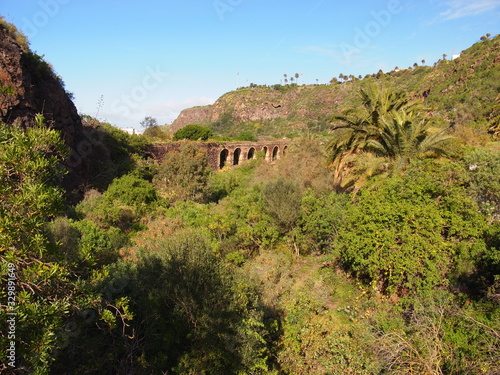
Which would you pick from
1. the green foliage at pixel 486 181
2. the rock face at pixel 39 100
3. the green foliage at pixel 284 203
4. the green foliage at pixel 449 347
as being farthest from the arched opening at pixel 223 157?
the green foliage at pixel 449 347

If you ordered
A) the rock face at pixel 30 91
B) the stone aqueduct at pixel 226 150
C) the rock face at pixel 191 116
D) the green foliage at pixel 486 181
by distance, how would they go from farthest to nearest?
the rock face at pixel 191 116 < the stone aqueduct at pixel 226 150 < the rock face at pixel 30 91 < the green foliage at pixel 486 181

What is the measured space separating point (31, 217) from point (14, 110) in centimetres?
1310

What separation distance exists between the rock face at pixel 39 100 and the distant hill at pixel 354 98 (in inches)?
573

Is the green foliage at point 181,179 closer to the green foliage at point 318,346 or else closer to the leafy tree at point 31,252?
the green foliage at point 318,346

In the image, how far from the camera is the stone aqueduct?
24203 millimetres

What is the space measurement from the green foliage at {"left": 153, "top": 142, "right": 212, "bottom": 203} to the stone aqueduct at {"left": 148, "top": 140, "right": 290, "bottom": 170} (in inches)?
225

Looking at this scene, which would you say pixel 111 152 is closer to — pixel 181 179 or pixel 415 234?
pixel 181 179

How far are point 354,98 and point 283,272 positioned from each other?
6408cm

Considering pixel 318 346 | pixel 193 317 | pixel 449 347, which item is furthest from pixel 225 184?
pixel 449 347

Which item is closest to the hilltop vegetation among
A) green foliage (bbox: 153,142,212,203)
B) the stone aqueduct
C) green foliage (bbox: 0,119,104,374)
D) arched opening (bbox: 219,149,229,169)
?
green foliage (bbox: 0,119,104,374)

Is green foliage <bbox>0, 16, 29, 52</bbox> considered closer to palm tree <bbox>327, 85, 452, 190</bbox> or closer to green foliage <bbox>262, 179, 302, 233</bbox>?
green foliage <bbox>262, 179, 302, 233</bbox>

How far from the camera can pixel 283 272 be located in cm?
1007

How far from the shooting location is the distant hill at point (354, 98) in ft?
77.8

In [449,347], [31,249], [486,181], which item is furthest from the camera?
[486,181]
